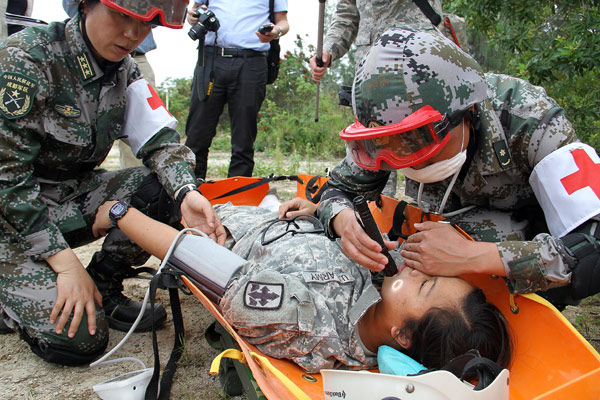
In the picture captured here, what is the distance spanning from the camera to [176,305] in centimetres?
221

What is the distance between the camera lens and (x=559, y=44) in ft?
10.4

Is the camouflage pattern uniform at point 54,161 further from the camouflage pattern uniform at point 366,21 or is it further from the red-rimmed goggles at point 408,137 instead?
the camouflage pattern uniform at point 366,21

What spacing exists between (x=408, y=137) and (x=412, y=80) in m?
0.21

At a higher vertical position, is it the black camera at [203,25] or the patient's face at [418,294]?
the black camera at [203,25]

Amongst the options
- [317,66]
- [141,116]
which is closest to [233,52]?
[317,66]

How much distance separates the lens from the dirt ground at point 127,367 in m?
2.11

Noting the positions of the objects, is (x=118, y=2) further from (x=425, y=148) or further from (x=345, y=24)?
(x=345, y=24)

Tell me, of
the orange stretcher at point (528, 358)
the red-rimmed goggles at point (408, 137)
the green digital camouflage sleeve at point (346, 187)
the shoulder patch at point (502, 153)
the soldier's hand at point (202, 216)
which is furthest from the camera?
the soldier's hand at point (202, 216)

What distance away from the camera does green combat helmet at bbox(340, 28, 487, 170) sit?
1.72 metres

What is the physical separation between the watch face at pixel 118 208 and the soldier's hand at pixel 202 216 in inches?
11.5

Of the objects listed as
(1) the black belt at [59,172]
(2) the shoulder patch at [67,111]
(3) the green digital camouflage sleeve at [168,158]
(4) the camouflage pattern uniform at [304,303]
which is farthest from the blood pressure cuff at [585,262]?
(1) the black belt at [59,172]

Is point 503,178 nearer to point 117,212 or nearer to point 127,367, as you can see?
point 117,212

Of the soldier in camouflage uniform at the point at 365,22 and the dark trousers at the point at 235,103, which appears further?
the dark trousers at the point at 235,103

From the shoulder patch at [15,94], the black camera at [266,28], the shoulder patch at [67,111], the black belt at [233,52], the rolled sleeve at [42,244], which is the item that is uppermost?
the black camera at [266,28]
